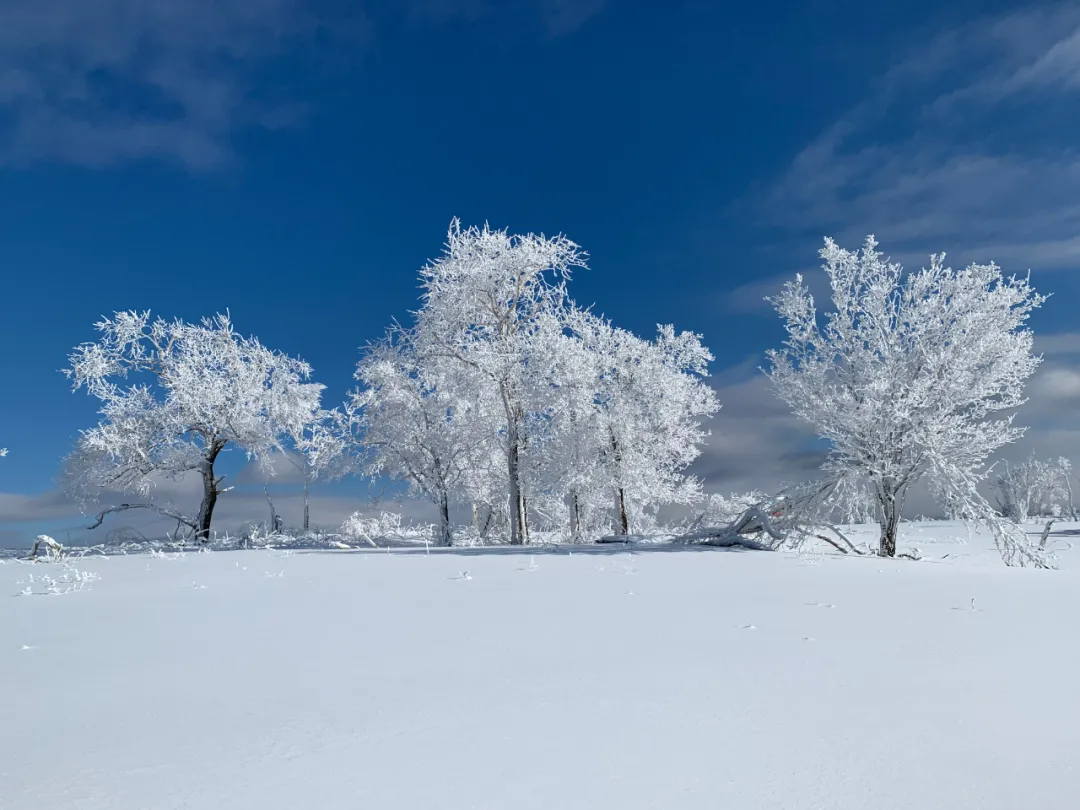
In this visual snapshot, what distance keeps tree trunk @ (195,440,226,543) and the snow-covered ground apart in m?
15.5

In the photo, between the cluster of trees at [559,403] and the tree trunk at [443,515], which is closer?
the cluster of trees at [559,403]

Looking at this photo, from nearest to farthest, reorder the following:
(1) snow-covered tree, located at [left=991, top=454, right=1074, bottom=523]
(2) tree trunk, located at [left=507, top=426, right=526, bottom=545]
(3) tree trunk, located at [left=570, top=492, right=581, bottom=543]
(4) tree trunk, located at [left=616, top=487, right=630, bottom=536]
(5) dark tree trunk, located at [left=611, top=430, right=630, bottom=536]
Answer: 1. (2) tree trunk, located at [left=507, top=426, right=526, bottom=545]
2. (5) dark tree trunk, located at [left=611, top=430, right=630, bottom=536]
3. (3) tree trunk, located at [left=570, top=492, right=581, bottom=543]
4. (4) tree trunk, located at [left=616, top=487, right=630, bottom=536]
5. (1) snow-covered tree, located at [left=991, top=454, right=1074, bottom=523]

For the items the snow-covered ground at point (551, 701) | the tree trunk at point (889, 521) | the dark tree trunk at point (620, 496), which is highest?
the dark tree trunk at point (620, 496)

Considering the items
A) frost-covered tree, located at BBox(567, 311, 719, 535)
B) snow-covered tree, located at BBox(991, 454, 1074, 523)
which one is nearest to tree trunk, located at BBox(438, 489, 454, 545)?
frost-covered tree, located at BBox(567, 311, 719, 535)

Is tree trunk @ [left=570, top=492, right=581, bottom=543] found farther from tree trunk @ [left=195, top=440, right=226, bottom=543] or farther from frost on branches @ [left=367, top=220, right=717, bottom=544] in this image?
tree trunk @ [left=195, top=440, right=226, bottom=543]

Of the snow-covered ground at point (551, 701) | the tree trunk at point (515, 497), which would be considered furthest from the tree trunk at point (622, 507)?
the snow-covered ground at point (551, 701)

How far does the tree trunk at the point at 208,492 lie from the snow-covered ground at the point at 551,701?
1548 centimetres

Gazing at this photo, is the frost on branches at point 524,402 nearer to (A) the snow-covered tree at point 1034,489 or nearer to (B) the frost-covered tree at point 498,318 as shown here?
(B) the frost-covered tree at point 498,318

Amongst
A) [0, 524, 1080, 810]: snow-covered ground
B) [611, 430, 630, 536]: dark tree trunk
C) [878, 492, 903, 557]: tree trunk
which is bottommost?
[0, 524, 1080, 810]: snow-covered ground

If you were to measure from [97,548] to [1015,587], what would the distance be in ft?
65.7

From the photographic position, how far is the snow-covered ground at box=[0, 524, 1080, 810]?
2.67 m

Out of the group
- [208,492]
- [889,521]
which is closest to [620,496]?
[889,521]

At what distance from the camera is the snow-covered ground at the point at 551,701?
267cm

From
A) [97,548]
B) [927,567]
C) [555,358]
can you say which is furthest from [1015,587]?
[97,548]
